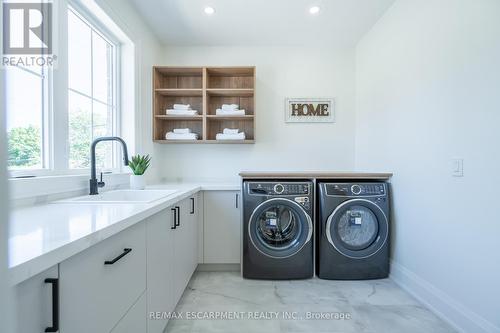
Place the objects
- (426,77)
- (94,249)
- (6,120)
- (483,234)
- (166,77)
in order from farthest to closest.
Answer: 1. (166,77)
2. (426,77)
3. (483,234)
4. (94,249)
5. (6,120)

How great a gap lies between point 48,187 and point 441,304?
254 cm

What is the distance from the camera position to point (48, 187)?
4.33 feet

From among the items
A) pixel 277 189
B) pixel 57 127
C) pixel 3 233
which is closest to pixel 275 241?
pixel 277 189

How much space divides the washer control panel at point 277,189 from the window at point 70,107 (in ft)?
4.12

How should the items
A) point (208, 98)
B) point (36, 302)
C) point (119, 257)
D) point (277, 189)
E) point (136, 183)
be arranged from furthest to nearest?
point (208, 98) → point (277, 189) → point (136, 183) → point (119, 257) → point (36, 302)

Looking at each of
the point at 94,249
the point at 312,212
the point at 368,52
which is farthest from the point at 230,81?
the point at 94,249

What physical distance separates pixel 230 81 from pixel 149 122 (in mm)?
1038

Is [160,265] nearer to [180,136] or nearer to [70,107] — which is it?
[70,107]

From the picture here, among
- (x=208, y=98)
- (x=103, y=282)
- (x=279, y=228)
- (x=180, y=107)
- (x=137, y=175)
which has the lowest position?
(x=279, y=228)

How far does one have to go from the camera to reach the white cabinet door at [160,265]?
1261mm

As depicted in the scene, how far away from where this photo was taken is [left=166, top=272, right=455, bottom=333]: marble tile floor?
1.61m

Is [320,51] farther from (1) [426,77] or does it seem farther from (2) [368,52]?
(1) [426,77]

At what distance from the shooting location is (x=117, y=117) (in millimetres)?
2232

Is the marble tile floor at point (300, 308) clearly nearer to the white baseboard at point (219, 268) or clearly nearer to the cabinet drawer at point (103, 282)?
the white baseboard at point (219, 268)
